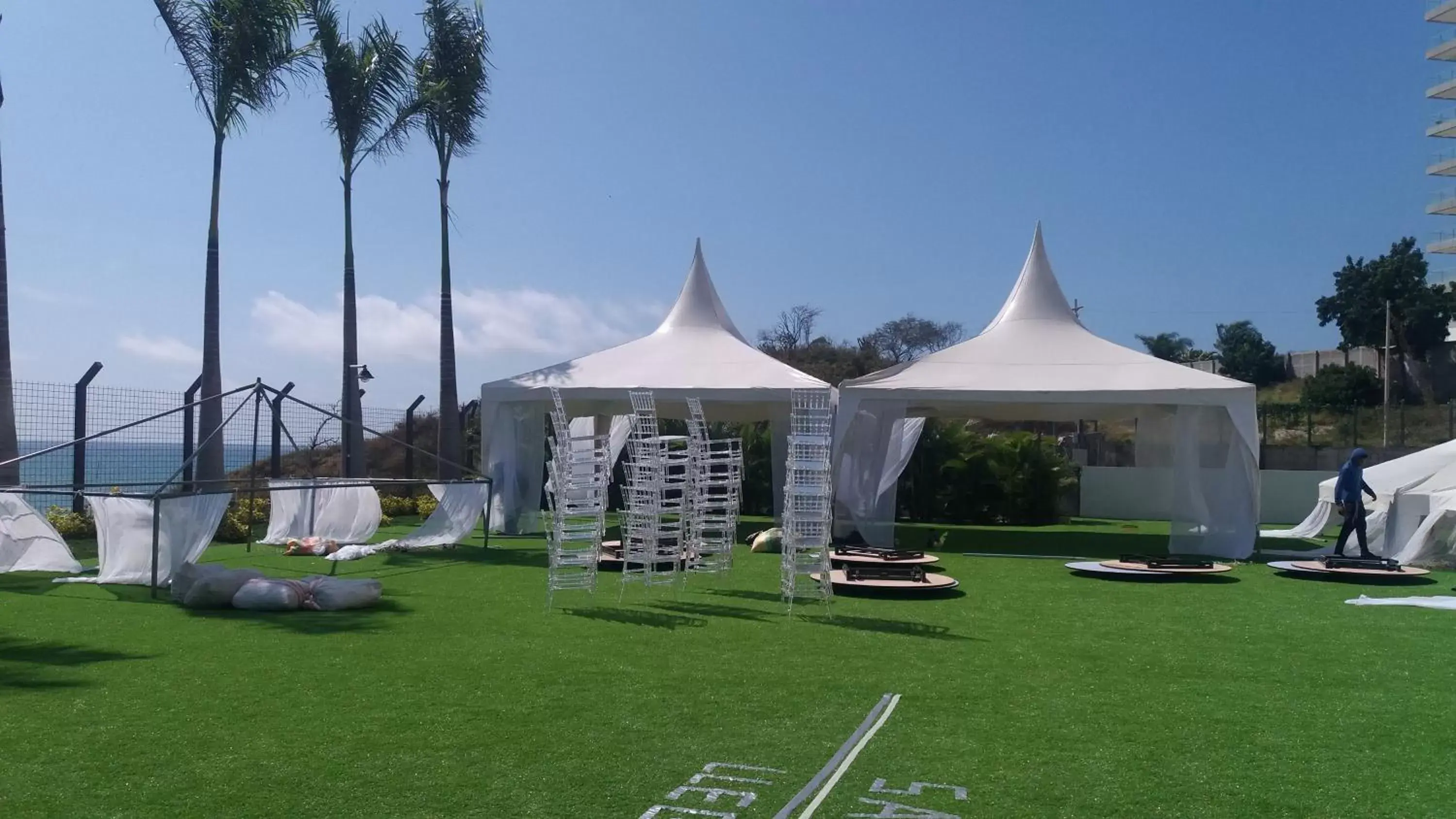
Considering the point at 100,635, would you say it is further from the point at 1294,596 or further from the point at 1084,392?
the point at 1084,392

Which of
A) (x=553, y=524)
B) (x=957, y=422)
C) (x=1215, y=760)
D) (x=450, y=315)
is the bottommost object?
(x=1215, y=760)

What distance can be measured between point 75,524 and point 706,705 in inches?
451

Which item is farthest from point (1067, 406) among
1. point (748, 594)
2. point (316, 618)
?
point (316, 618)

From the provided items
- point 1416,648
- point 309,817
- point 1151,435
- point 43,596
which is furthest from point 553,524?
point 1151,435

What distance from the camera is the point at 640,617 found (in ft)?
29.8

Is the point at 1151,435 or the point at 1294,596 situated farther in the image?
the point at 1151,435

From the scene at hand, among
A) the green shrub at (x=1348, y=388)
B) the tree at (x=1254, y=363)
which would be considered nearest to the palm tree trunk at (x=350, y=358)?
the green shrub at (x=1348, y=388)

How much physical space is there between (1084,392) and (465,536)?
26.9 ft

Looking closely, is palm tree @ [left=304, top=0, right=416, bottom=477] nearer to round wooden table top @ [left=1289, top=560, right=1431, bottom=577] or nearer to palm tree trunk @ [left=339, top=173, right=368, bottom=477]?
palm tree trunk @ [left=339, top=173, right=368, bottom=477]

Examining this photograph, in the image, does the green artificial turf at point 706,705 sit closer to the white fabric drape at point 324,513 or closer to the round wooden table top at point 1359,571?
the round wooden table top at point 1359,571

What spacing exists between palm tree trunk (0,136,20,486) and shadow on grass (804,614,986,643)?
31.7ft

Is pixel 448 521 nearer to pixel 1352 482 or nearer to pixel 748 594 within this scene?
pixel 748 594

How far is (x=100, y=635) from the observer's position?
780 cm

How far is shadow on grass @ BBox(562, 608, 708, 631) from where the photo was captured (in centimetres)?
873
